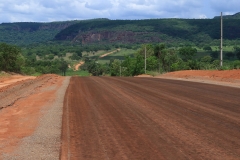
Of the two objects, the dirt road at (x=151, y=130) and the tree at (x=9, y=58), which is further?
the tree at (x=9, y=58)

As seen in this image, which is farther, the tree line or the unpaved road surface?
the tree line

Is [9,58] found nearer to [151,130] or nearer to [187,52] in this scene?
[187,52]

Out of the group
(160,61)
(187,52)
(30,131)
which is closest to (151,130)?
(30,131)

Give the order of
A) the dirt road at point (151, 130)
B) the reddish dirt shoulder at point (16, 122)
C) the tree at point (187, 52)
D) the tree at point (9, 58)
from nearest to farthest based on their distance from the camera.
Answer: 1. the dirt road at point (151, 130)
2. the reddish dirt shoulder at point (16, 122)
3. the tree at point (9, 58)
4. the tree at point (187, 52)

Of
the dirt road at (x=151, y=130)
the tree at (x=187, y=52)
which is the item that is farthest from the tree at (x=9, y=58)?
the tree at (x=187, y=52)

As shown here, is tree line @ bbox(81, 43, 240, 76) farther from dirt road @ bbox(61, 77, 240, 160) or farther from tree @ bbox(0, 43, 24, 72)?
dirt road @ bbox(61, 77, 240, 160)

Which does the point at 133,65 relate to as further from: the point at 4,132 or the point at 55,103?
the point at 4,132

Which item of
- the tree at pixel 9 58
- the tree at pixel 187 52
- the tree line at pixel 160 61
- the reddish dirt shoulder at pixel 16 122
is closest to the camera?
the reddish dirt shoulder at pixel 16 122

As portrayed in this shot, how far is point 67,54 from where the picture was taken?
186 metres

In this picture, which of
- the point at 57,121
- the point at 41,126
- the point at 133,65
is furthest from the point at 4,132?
the point at 133,65

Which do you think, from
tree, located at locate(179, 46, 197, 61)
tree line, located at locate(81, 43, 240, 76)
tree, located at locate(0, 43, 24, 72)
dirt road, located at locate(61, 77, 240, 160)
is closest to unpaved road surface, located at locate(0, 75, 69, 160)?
dirt road, located at locate(61, 77, 240, 160)

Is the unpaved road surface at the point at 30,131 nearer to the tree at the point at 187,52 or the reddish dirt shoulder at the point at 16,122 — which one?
the reddish dirt shoulder at the point at 16,122

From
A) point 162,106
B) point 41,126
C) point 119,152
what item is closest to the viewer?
point 119,152

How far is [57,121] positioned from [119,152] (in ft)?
13.2
